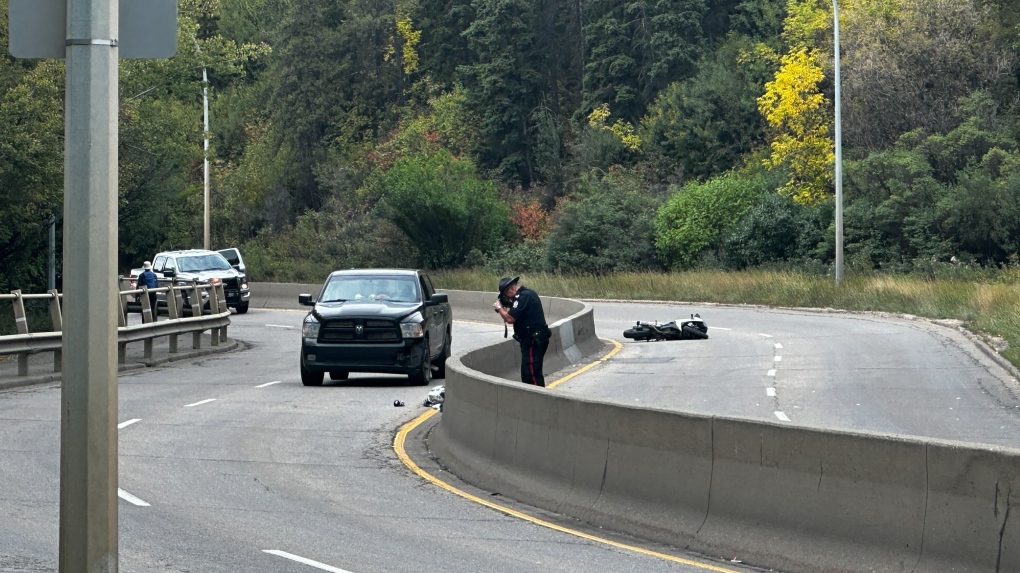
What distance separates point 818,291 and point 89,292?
4169 centimetres

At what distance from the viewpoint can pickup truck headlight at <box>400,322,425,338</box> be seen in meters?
21.0

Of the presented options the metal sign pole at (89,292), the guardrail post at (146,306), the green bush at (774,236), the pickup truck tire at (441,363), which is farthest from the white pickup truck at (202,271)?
the metal sign pole at (89,292)

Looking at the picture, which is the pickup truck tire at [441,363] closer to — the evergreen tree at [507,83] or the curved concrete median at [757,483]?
the curved concrete median at [757,483]

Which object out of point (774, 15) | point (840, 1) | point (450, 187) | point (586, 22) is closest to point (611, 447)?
point (450, 187)

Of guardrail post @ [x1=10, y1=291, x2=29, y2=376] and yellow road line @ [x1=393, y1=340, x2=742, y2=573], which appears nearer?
yellow road line @ [x1=393, y1=340, x2=742, y2=573]

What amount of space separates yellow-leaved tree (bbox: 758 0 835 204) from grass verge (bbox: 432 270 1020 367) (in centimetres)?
990

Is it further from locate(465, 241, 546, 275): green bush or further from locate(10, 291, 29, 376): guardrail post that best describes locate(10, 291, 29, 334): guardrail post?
locate(465, 241, 546, 275): green bush

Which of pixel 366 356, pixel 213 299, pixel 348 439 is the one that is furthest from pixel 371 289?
pixel 213 299

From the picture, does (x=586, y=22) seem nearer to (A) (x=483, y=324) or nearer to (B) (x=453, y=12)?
(B) (x=453, y=12)

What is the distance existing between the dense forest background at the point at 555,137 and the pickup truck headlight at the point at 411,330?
11797 mm

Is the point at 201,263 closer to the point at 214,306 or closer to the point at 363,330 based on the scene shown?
the point at 214,306

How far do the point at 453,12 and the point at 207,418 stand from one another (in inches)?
2893

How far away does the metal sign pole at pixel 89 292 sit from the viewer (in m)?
5.51

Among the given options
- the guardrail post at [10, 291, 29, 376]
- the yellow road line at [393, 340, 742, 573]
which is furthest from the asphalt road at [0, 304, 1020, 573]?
the guardrail post at [10, 291, 29, 376]
